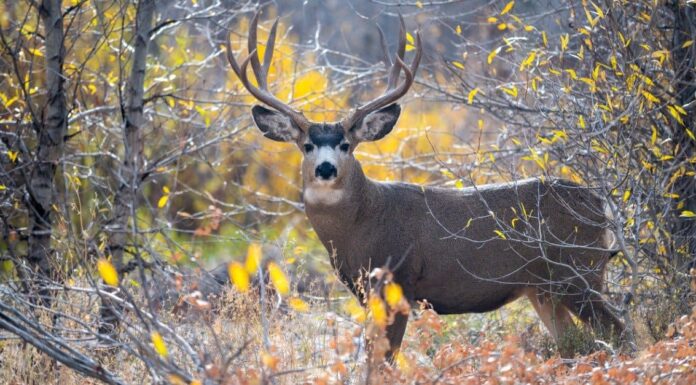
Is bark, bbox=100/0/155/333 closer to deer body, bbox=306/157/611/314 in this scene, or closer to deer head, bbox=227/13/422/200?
deer head, bbox=227/13/422/200

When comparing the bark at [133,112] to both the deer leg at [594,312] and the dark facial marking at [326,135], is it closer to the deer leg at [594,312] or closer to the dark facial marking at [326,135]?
the dark facial marking at [326,135]

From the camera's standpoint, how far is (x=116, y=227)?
7609 mm

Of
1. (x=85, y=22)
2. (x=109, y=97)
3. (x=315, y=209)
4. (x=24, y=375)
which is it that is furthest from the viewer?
(x=109, y=97)

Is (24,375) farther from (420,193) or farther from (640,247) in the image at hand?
(640,247)

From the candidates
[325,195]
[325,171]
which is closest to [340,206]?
[325,195]

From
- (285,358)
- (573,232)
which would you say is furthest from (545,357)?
(285,358)

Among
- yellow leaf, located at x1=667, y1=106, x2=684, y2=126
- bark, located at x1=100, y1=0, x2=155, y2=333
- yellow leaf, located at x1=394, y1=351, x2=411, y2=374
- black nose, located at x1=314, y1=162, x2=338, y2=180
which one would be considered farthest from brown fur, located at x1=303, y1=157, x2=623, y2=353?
yellow leaf, located at x1=394, y1=351, x2=411, y2=374

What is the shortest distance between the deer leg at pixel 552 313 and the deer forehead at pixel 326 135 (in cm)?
170

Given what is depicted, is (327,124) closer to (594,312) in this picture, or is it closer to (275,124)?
(275,124)

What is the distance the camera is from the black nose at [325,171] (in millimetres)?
7336

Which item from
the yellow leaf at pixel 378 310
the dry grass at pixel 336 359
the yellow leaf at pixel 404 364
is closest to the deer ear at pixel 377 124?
the dry grass at pixel 336 359

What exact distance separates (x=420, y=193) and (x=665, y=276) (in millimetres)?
1797

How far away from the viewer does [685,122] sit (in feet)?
24.3

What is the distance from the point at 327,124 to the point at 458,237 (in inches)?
49.9
